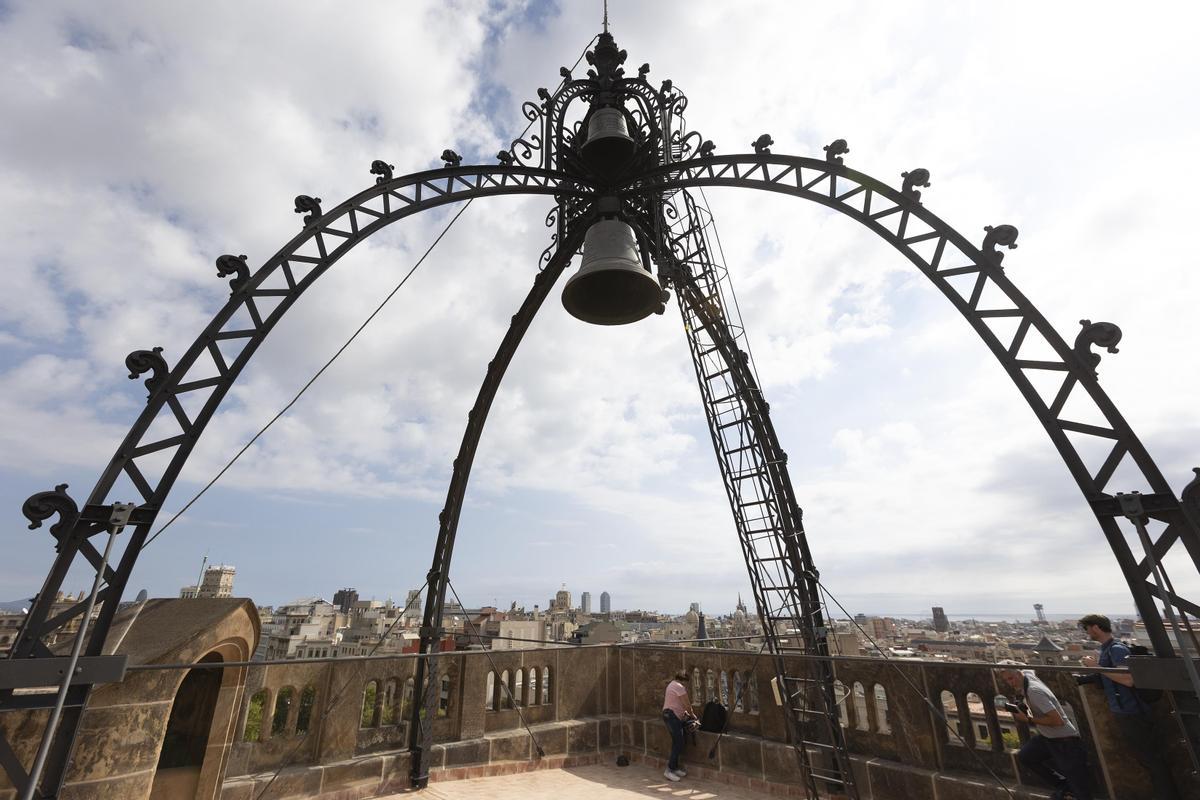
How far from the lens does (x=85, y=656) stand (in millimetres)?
3590

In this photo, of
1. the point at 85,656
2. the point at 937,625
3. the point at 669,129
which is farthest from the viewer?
the point at 937,625

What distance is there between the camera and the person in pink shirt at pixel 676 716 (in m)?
7.92

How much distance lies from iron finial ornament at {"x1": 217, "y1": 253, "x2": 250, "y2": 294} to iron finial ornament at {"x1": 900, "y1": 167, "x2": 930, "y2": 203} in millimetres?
6127

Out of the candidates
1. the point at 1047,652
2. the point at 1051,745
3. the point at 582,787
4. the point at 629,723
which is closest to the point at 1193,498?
the point at 1051,745

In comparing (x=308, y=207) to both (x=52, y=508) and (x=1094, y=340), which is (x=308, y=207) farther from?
(x=1094, y=340)

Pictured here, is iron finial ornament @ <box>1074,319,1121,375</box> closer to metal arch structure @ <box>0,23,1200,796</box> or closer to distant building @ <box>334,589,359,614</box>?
metal arch structure @ <box>0,23,1200,796</box>

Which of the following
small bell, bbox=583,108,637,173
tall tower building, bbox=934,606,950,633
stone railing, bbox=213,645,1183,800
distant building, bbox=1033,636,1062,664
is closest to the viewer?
stone railing, bbox=213,645,1183,800

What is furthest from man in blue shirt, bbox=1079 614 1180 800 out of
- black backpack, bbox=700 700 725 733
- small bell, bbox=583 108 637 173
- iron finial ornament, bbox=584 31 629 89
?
iron finial ornament, bbox=584 31 629 89

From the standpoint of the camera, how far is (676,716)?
812 cm

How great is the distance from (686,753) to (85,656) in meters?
Answer: 7.76

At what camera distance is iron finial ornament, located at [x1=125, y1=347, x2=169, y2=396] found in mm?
4227

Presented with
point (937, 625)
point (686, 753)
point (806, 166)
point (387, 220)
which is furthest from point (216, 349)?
point (937, 625)

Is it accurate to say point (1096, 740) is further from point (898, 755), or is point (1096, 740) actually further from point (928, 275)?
point (928, 275)

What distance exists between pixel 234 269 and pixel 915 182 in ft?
20.7
